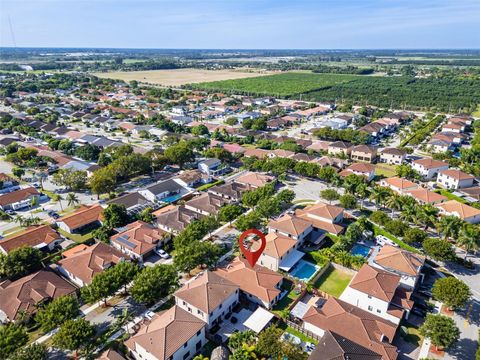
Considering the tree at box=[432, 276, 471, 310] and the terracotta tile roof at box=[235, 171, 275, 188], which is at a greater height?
the tree at box=[432, 276, 471, 310]

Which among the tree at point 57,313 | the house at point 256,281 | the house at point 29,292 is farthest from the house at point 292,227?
the tree at point 57,313

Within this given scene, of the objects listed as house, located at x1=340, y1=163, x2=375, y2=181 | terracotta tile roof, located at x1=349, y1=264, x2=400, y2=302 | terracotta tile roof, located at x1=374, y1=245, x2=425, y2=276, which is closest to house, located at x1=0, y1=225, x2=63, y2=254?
terracotta tile roof, located at x1=349, y1=264, x2=400, y2=302

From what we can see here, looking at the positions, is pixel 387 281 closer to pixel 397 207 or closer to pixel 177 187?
pixel 397 207

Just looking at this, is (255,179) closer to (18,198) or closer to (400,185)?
(400,185)

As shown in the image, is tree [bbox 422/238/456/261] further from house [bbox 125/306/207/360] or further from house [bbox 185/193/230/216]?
house [bbox 185/193/230/216]

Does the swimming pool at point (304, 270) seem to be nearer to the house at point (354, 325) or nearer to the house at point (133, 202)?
the house at point (354, 325)
